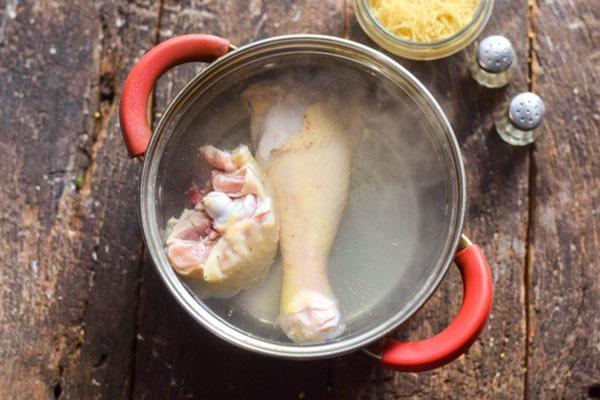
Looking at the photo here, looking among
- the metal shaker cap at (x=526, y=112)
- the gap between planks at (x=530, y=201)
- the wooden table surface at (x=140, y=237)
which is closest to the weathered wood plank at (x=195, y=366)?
the wooden table surface at (x=140, y=237)

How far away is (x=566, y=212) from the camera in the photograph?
97cm

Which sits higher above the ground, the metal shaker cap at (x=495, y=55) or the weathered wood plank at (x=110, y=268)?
the metal shaker cap at (x=495, y=55)

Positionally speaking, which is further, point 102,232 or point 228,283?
point 102,232

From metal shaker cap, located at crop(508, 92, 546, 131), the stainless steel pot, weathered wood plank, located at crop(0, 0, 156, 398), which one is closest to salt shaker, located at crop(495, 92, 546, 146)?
metal shaker cap, located at crop(508, 92, 546, 131)

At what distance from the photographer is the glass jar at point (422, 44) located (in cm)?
92

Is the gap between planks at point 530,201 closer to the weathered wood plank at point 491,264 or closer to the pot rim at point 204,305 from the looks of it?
the weathered wood plank at point 491,264

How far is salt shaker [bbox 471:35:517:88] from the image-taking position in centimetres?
93

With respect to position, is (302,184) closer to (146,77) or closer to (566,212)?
(146,77)

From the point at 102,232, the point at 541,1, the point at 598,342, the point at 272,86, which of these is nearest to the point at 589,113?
the point at 541,1

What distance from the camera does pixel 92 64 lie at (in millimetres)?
989

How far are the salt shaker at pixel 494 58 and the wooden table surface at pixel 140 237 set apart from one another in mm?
20

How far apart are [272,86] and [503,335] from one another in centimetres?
35

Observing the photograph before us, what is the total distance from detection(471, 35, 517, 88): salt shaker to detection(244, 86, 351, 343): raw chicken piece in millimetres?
172

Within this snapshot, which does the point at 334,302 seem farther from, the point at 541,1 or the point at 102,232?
the point at 541,1
